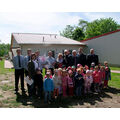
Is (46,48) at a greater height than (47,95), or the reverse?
(46,48)

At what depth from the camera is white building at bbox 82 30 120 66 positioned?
17.1m

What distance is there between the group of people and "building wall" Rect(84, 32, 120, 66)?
11.3 meters

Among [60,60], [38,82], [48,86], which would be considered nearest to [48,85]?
[48,86]

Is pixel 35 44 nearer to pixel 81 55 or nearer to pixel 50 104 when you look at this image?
pixel 81 55

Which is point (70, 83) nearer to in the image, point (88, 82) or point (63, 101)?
point (63, 101)

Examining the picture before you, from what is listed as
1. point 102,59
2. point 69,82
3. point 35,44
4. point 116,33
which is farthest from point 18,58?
point 102,59

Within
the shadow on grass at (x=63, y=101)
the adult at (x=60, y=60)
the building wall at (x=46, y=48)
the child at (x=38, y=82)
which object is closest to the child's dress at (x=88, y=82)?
the shadow on grass at (x=63, y=101)

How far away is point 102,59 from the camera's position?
65.0ft

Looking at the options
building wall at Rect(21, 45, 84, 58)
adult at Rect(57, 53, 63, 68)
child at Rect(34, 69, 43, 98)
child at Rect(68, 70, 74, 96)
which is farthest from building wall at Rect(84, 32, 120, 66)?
child at Rect(34, 69, 43, 98)

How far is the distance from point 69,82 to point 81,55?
69.4 inches

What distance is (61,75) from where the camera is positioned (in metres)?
5.31

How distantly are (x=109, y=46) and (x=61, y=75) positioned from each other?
14.6m

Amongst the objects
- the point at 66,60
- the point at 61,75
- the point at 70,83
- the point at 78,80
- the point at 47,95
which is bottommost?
the point at 47,95

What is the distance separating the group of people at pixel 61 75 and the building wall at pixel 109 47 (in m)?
11.3
